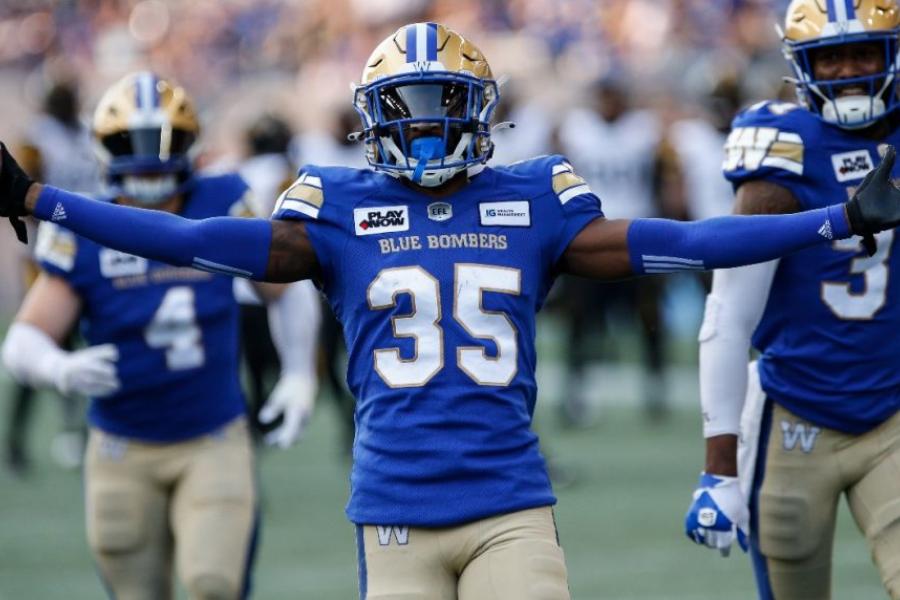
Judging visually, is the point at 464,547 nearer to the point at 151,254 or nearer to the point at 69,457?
the point at 151,254

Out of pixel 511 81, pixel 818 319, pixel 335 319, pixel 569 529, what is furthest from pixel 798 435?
pixel 511 81

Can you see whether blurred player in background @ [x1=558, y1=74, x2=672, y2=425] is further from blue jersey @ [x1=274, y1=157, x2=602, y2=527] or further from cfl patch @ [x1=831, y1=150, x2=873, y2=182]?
blue jersey @ [x1=274, y1=157, x2=602, y2=527]

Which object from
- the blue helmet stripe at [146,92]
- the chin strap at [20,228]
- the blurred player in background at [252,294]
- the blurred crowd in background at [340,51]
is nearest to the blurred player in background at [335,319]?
the blurred player in background at [252,294]

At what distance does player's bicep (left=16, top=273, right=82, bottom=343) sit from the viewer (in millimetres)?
5422

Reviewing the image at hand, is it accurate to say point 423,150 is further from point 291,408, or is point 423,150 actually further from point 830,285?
point 291,408

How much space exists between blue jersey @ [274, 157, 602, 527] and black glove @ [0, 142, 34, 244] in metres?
0.55

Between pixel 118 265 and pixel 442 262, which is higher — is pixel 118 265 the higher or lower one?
the lower one

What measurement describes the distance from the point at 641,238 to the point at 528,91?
11.5 m

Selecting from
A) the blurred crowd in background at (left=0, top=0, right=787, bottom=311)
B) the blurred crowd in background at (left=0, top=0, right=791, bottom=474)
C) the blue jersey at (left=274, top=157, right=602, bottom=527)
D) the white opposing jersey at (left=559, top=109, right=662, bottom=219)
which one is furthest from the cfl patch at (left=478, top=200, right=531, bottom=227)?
the blurred crowd in background at (left=0, top=0, right=787, bottom=311)

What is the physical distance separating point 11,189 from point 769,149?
5.92 ft

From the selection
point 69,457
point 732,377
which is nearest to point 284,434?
point 732,377

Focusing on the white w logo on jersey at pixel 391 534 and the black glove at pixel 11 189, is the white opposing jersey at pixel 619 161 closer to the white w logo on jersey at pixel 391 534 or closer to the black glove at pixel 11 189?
the white w logo on jersey at pixel 391 534

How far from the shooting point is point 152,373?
5.43 m

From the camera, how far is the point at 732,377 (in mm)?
4461
